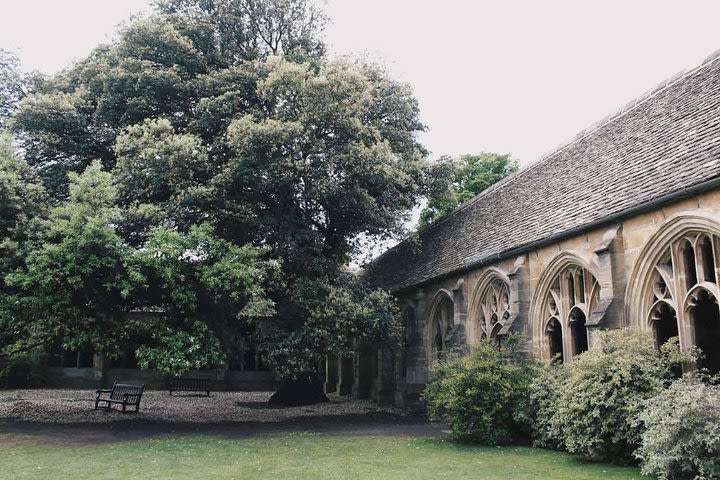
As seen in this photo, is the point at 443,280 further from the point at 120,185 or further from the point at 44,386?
the point at 44,386

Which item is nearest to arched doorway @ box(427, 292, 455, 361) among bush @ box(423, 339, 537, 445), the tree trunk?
the tree trunk

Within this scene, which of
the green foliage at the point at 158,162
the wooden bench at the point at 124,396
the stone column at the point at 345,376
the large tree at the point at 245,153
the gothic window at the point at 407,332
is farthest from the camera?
the stone column at the point at 345,376

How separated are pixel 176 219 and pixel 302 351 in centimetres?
465

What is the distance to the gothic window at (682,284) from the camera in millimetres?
9953

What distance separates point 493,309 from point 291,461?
7892 millimetres

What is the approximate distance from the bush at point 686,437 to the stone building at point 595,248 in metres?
2.26

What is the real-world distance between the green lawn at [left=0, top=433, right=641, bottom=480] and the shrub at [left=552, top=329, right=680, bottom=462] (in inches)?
15.9

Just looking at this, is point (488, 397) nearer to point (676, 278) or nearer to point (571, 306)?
point (571, 306)

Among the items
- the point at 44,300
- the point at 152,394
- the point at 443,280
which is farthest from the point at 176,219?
the point at 152,394

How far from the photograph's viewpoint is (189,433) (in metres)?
14.5

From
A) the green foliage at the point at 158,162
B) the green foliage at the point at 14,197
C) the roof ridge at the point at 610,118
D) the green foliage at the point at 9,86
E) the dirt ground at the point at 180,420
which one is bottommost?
the dirt ground at the point at 180,420

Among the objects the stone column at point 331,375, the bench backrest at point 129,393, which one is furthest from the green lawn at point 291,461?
the stone column at point 331,375

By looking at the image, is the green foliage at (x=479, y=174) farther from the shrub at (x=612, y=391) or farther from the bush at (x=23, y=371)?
the shrub at (x=612, y=391)

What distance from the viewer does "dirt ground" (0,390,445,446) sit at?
14.2 m
